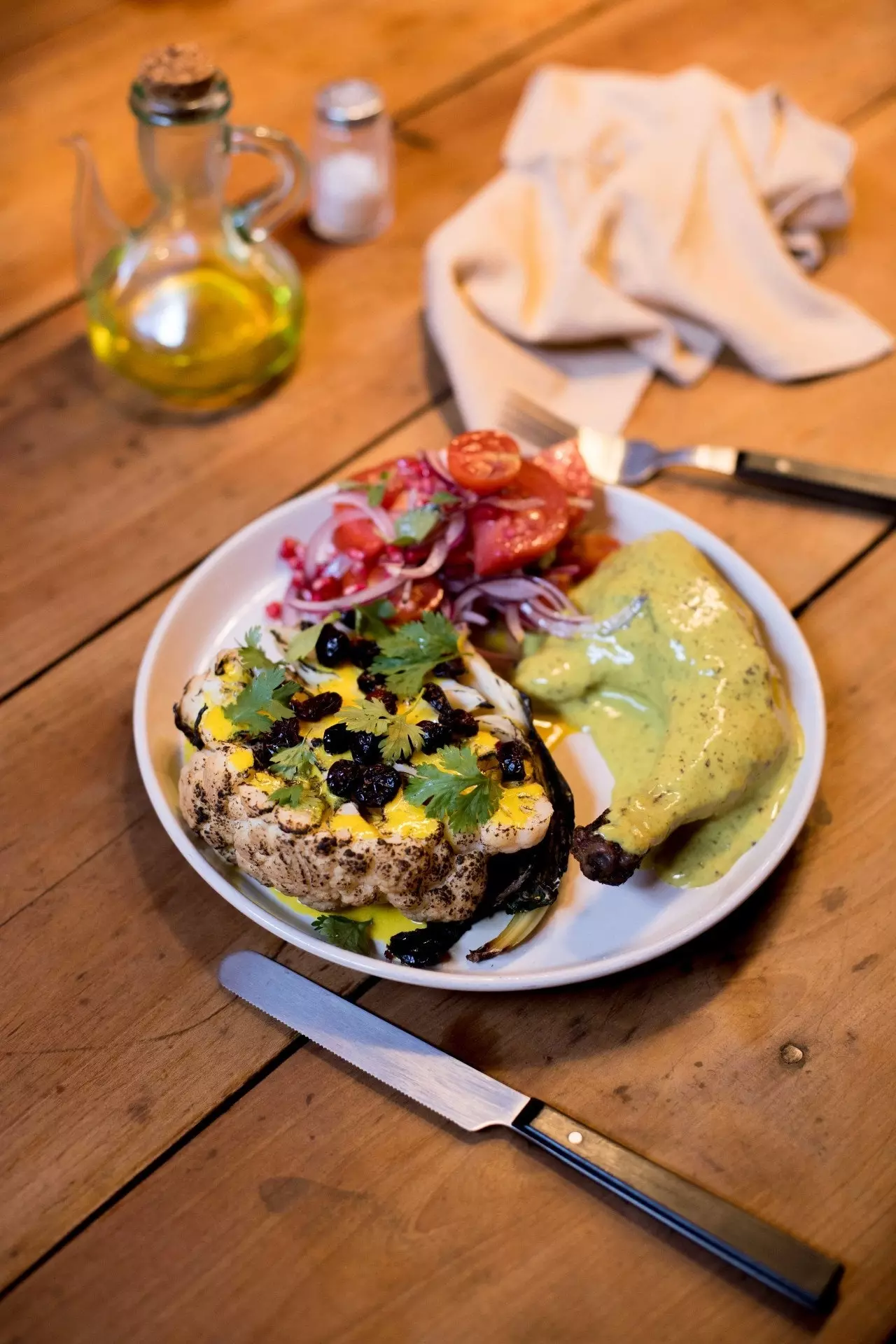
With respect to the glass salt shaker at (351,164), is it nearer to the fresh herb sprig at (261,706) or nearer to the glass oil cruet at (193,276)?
the glass oil cruet at (193,276)

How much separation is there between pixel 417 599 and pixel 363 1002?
0.60 metres

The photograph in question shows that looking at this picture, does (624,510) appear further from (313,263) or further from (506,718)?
(313,263)

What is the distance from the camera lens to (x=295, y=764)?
1.44 m

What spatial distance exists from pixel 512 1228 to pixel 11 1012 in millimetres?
695

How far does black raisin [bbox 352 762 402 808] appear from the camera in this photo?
1.41 metres

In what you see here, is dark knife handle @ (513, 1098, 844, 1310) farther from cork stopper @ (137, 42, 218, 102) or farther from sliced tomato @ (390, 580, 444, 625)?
cork stopper @ (137, 42, 218, 102)

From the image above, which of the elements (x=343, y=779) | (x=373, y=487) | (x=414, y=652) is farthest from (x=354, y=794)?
(x=373, y=487)

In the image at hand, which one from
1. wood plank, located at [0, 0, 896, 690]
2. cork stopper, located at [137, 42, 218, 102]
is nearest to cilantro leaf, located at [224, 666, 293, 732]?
wood plank, located at [0, 0, 896, 690]

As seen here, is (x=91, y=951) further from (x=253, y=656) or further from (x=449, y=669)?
(x=449, y=669)

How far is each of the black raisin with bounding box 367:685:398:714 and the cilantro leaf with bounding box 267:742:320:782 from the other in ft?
0.40

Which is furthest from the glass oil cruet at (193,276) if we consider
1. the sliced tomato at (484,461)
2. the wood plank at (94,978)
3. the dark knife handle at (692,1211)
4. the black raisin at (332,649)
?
the dark knife handle at (692,1211)

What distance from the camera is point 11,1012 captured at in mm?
1521

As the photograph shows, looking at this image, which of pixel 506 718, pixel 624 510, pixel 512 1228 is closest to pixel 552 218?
pixel 624 510

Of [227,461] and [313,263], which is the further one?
[313,263]
